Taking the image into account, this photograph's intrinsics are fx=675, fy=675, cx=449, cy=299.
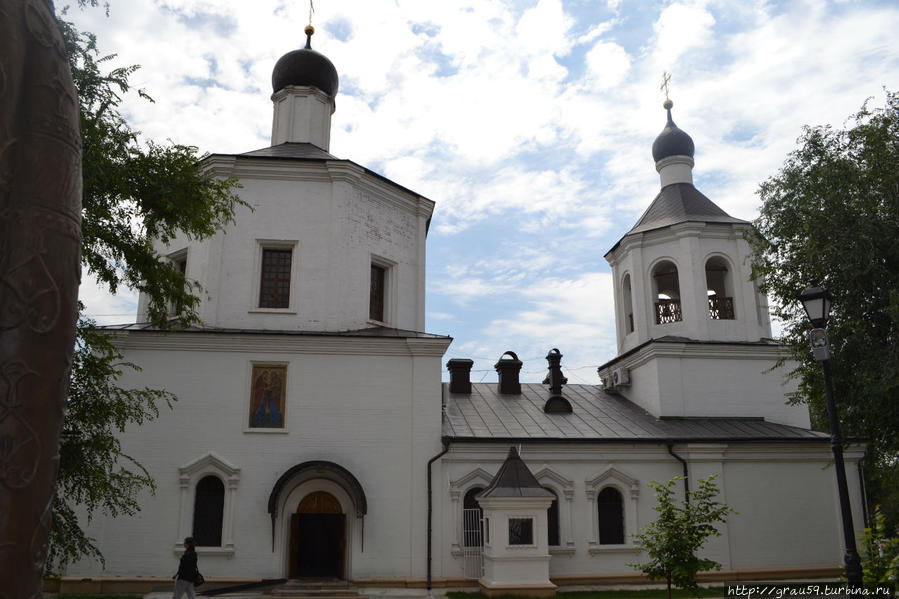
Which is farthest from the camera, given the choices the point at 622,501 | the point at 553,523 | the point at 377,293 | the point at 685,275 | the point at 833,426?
the point at 685,275

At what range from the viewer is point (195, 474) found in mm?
13977

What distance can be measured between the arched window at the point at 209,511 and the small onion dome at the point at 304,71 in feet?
35.3

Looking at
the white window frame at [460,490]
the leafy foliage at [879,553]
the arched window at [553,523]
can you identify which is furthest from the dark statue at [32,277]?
the arched window at [553,523]

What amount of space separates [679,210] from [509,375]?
7.24 m

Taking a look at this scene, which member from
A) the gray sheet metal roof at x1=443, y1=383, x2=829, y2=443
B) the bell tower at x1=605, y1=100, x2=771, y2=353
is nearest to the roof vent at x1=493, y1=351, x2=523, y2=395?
the gray sheet metal roof at x1=443, y1=383, x2=829, y2=443

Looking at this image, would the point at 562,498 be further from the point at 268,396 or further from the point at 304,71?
the point at 304,71

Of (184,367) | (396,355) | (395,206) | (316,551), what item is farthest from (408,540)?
(395,206)

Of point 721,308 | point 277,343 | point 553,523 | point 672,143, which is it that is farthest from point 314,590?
point 672,143

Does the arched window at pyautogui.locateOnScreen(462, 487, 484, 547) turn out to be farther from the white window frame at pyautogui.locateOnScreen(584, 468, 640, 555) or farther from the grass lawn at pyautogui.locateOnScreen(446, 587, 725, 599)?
the white window frame at pyautogui.locateOnScreen(584, 468, 640, 555)

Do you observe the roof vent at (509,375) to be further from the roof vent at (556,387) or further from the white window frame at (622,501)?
the white window frame at (622,501)

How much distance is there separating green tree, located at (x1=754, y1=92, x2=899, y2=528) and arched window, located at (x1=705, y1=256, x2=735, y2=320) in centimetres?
632

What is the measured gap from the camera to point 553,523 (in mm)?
15484

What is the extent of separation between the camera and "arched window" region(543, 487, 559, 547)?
1534cm

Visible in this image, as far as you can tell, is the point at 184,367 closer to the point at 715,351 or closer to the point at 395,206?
the point at 395,206
